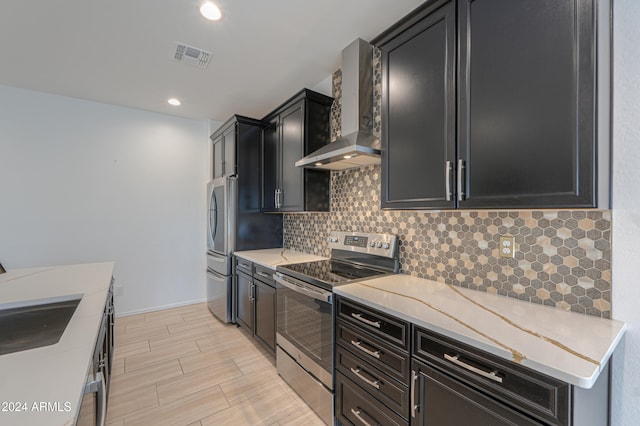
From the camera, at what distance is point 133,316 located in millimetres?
3535

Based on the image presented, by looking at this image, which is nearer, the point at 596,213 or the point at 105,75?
the point at 596,213

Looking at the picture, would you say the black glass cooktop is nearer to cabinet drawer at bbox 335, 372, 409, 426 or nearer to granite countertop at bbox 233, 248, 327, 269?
granite countertop at bbox 233, 248, 327, 269

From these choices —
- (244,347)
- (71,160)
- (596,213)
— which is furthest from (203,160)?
(596,213)

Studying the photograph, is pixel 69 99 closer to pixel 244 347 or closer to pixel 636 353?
pixel 244 347

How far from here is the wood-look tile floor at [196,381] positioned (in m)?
1.84

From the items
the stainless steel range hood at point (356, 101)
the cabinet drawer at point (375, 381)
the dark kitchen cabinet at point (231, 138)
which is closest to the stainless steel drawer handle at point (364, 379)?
the cabinet drawer at point (375, 381)

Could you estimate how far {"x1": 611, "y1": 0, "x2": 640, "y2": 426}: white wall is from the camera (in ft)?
3.45

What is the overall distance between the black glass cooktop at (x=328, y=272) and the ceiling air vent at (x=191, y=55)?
1851 millimetres

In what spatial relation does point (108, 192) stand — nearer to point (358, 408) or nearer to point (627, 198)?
point (358, 408)

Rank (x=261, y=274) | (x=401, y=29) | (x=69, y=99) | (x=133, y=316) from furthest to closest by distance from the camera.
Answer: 1. (x=133, y=316)
2. (x=69, y=99)
3. (x=261, y=274)
4. (x=401, y=29)

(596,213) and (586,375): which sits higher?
(596,213)

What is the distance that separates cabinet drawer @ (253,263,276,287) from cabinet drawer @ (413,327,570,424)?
4.83 ft

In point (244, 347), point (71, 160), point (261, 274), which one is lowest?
point (244, 347)

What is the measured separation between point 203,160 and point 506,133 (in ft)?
12.6
